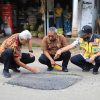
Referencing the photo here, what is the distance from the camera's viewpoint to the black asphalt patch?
8.24 metres

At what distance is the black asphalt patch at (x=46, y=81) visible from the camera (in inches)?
324

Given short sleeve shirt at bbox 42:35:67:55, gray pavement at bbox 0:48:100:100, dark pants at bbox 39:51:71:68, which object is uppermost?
short sleeve shirt at bbox 42:35:67:55

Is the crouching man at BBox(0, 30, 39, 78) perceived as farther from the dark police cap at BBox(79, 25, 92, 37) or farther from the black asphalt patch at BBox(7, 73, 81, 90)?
the dark police cap at BBox(79, 25, 92, 37)

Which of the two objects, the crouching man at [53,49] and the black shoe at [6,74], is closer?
the black shoe at [6,74]

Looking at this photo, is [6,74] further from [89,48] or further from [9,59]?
[89,48]

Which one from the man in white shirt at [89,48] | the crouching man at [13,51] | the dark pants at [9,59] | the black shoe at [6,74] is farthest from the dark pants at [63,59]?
the black shoe at [6,74]

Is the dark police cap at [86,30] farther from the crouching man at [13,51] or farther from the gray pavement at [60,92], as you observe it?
the crouching man at [13,51]

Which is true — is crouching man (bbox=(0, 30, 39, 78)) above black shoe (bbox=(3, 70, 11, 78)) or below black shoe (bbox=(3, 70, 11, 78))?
above

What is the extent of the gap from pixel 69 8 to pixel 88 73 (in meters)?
5.96

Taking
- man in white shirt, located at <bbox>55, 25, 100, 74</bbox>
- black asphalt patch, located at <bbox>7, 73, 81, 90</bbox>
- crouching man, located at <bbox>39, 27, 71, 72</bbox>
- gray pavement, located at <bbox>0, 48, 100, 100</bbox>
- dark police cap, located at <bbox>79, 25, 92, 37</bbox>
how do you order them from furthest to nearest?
1. crouching man, located at <bbox>39, 27, 71, 72</bbox>
2. man in white shirt, located at <bbox>55, 25, 100, 74</bbox>
3. dark police cap, located at <bbox>79, 25, 92, 37</bbox>
4. black asphalt patch, located at <bbox>7, 73, 81, 90</bbox>
5. gray pavement, located at <bbox>0, 48, 100, 100</bbox>

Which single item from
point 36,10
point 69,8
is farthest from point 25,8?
point 69,8

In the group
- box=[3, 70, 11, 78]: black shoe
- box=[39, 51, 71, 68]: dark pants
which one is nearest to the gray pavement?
box=[3, 70, 11, 78]: black shoe

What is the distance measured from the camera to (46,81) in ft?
28.3

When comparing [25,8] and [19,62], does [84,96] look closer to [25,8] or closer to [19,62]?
[19,62]
